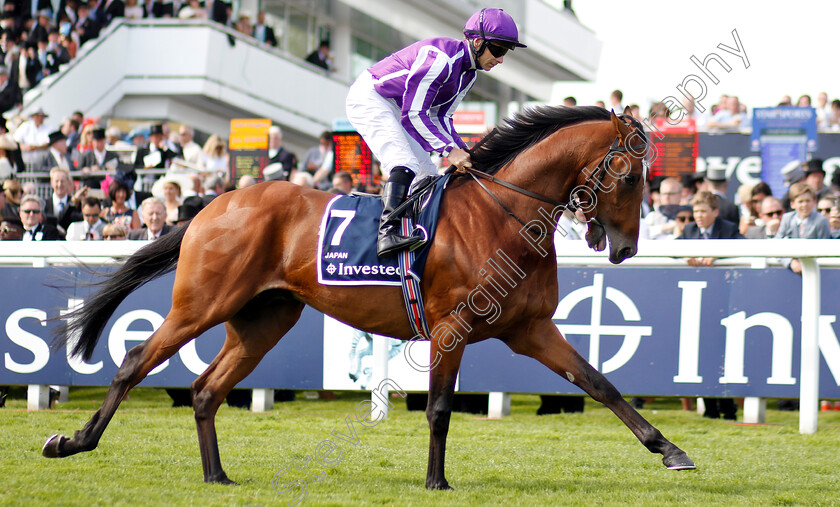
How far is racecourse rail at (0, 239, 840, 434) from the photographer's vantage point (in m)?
6.06

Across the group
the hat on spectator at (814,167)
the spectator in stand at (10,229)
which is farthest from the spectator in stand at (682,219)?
the spectator in stand at (10,229)

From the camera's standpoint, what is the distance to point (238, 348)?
16.0 feet

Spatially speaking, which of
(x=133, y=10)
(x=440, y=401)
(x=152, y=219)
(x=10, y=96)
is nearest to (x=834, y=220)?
(x=440, y=401)

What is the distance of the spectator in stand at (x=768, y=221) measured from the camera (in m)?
7.98

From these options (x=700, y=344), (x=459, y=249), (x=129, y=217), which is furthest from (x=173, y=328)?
(x=129, y=217)

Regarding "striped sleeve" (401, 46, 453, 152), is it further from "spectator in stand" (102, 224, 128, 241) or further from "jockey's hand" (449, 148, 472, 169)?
"spectator in stand" (102, 224, 128, 241)

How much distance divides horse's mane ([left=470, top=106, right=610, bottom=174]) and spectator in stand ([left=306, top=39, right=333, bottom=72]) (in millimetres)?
17103

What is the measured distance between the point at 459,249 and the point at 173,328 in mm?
A: 1420

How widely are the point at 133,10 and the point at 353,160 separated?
11.0 m

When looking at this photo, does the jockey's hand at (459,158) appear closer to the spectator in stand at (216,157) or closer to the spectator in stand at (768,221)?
the spectator in stand at (768,221)

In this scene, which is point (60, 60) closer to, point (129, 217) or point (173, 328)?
point (129, 217)

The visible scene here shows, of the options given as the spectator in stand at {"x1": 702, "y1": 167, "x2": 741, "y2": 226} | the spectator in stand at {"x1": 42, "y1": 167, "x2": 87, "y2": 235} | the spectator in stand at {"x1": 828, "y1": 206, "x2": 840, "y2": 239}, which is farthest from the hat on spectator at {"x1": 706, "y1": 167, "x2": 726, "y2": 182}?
the spectator in stand at {"x1": 42, "y1": 167, "x2": 87, "y2": 235}

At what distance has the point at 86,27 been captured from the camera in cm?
1859

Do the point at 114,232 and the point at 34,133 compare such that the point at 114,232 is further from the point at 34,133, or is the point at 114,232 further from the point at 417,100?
the point at 34,133
